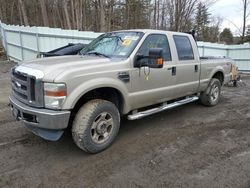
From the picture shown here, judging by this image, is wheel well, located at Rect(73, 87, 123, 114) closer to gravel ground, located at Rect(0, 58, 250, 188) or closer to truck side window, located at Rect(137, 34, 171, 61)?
gravel ground, located at Rect(0, 58, 250, 188)

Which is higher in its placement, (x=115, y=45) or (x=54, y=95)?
(x=115, y=45)

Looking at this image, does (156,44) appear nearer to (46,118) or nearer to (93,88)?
(93,88)

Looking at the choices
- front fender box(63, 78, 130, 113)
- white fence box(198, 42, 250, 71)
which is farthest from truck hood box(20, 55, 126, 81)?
white fence box(198, 42, 250, 71)

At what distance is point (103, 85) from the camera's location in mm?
3928

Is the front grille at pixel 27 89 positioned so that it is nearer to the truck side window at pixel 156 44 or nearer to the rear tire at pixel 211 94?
the truck side window at pixel 156 44

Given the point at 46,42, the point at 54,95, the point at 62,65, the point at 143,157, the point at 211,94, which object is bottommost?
the point at 143,157

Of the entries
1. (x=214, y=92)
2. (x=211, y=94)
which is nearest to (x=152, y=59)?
(x=211, y=94)

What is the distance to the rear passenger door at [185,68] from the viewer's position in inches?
215

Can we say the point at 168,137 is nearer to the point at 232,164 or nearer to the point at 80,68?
the point at 232,164

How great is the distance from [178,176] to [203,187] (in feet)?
1.19

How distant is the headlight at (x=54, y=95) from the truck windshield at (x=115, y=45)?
4.61 feet

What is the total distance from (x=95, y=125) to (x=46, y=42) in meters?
8.59

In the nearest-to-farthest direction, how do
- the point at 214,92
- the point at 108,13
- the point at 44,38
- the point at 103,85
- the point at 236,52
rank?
the point at 103,85 → the point at 214,92 → the point at 44,38 → the point at 236,52 → the point at 108,13

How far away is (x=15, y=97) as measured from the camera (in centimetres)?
413
